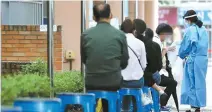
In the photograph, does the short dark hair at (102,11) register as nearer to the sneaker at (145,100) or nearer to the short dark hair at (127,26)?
the short dark hair at (127,26)

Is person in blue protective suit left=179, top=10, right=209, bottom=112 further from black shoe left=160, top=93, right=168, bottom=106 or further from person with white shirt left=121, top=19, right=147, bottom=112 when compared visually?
person with white shirt left=121, top=19, right=147, bottom=112

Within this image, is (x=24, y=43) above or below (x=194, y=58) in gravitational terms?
above

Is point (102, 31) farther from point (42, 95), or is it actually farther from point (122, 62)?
point (42, 95)

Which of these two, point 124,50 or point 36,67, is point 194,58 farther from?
point 124,50

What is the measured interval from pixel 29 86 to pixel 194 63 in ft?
19.2

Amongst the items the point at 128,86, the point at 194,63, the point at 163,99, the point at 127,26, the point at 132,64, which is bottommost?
the point at 163,99

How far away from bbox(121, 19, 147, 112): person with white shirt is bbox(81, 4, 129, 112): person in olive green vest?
4.87 feet

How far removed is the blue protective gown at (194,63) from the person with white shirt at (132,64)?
268 centimetres

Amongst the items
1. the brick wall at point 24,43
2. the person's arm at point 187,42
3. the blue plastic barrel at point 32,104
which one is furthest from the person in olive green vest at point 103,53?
the person's arm at point 187,42

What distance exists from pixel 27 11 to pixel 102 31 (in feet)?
8.80

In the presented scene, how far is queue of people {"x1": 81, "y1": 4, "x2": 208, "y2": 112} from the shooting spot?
7.74 meters

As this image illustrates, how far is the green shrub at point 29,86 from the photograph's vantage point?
20.0ft

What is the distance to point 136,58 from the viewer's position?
9.47m

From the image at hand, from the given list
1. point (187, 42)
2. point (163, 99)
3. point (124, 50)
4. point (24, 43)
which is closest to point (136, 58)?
point (124, 50)
